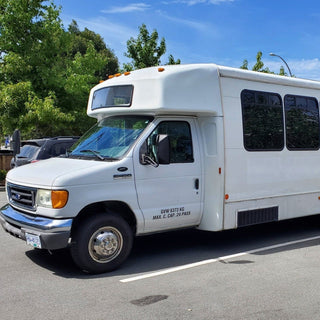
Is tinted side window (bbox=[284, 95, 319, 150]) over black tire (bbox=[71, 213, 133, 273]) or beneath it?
over

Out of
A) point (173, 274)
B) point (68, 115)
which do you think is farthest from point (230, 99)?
point (68, 115)

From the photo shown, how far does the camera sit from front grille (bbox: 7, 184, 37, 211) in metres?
5.71

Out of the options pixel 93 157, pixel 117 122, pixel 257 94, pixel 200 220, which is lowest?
pixel 200 220

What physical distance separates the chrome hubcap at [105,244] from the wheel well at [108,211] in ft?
0.88

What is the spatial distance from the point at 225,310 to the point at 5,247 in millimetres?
4160

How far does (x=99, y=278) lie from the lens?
5582 mm

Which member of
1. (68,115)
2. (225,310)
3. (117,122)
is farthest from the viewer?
(68,115)

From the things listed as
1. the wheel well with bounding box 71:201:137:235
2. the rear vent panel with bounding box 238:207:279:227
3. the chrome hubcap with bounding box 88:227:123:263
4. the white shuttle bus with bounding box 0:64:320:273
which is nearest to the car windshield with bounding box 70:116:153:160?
the white shuttle bus with bounding box 0:64:320:273

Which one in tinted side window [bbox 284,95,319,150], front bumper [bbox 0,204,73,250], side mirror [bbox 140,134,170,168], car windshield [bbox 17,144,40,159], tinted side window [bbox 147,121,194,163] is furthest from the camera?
car windshield [bbox 17,144,40,159]

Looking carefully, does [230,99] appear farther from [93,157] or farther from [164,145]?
[93,157]

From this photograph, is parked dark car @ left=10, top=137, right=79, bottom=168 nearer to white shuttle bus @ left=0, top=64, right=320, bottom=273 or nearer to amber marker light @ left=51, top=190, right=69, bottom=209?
white shuttle bus @ left=0, top=64, right=320, bottom=273

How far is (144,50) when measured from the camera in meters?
20.7

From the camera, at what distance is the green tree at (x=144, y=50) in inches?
820

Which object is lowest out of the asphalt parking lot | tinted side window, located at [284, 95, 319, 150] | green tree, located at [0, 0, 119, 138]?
the asphalt parking lot
